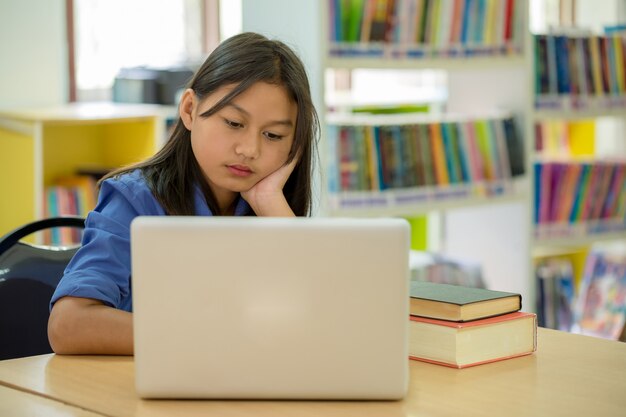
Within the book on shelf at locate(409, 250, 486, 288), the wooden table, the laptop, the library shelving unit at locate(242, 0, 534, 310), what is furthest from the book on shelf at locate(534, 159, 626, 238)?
the laptop

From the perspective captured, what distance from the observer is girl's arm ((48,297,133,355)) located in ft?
4.61

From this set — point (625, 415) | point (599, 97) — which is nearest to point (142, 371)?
point (625, 415)

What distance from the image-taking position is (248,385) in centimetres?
118

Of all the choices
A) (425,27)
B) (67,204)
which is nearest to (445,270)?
(425,27)

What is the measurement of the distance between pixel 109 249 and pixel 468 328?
557 millimetres

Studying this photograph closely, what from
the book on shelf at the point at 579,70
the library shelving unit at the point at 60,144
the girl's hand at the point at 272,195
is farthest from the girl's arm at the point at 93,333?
the book on shelf at the point at 579,70

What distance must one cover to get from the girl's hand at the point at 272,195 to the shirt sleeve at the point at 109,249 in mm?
158

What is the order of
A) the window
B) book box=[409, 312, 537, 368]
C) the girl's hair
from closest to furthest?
book box=[409, 312, 537, 368]
the girl's hair
the window

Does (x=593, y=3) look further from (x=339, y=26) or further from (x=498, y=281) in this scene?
(x=339, y=26)

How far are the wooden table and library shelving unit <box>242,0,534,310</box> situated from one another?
→ 1.44 metres

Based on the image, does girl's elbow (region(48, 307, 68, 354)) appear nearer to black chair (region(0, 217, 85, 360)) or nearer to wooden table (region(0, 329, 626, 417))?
wooden table (region(0, 329, 626, 417))

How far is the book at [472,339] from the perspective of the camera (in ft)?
4.48

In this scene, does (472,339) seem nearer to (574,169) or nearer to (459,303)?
(459,303)

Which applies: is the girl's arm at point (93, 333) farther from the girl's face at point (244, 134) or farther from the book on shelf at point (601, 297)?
the book on shelf at point (601, 297)
